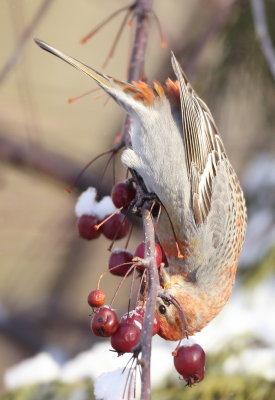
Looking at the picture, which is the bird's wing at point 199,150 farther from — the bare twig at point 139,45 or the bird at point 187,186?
the bare twig at point 139,45

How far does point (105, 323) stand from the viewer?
1.49m

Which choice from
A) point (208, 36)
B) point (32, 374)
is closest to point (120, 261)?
point (32, 374)

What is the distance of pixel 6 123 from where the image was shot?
5.05m

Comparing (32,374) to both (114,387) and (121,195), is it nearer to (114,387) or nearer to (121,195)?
(121,195)

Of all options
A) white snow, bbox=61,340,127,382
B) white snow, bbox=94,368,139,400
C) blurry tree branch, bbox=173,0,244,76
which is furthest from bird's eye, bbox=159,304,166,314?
blurry tree branch, bbox=173,0,244,76

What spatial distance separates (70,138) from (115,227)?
3.71m

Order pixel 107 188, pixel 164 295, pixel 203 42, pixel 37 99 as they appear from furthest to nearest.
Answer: pixel 37 99
pixel 107 188
pixel 203 42
pixel 164 295

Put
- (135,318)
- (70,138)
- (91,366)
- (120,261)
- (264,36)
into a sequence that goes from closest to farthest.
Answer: (135,318), (120,261), (264,36), (91,366), (70,138)

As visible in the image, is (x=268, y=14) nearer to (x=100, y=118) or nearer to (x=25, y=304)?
(x=100, y=118)

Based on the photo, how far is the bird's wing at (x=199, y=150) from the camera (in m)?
2.17

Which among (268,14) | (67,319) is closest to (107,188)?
(268,14)

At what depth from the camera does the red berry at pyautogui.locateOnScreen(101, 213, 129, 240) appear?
75.3 inches

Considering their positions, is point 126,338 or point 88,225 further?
point 88,225

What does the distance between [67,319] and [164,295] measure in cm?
392
